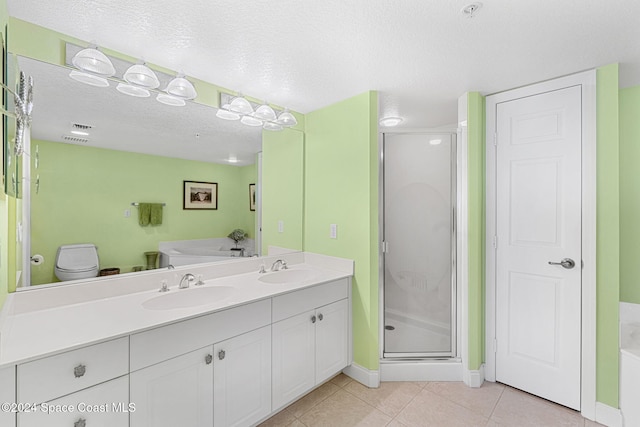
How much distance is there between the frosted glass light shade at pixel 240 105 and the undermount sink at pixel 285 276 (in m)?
1.26

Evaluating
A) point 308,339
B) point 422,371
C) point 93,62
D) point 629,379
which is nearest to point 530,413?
point 629,379

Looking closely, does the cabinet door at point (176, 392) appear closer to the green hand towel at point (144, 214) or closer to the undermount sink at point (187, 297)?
the undermount sink at point (187, 297)

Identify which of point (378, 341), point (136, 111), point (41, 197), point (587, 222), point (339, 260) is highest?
point (136, 111)

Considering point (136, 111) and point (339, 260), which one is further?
point (339, 260)

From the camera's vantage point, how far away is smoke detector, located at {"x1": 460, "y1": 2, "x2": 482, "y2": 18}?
126 centimetres

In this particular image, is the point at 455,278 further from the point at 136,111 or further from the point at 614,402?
the point at 136,111

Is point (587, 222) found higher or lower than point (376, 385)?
higher

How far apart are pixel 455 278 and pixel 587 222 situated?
3.09 feet

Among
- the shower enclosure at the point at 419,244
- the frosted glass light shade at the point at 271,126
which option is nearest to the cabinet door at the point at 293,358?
the shower enclosure at the point at 419,244

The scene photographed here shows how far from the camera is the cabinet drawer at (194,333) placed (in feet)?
3.96

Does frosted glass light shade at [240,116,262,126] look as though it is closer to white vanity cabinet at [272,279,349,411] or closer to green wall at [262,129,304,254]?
green wall at [262,129,304,254]

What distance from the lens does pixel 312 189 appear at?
2590 mm

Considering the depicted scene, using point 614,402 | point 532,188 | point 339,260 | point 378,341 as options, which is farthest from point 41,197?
point 614,402

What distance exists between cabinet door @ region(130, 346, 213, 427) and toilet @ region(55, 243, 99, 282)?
0.70 m
